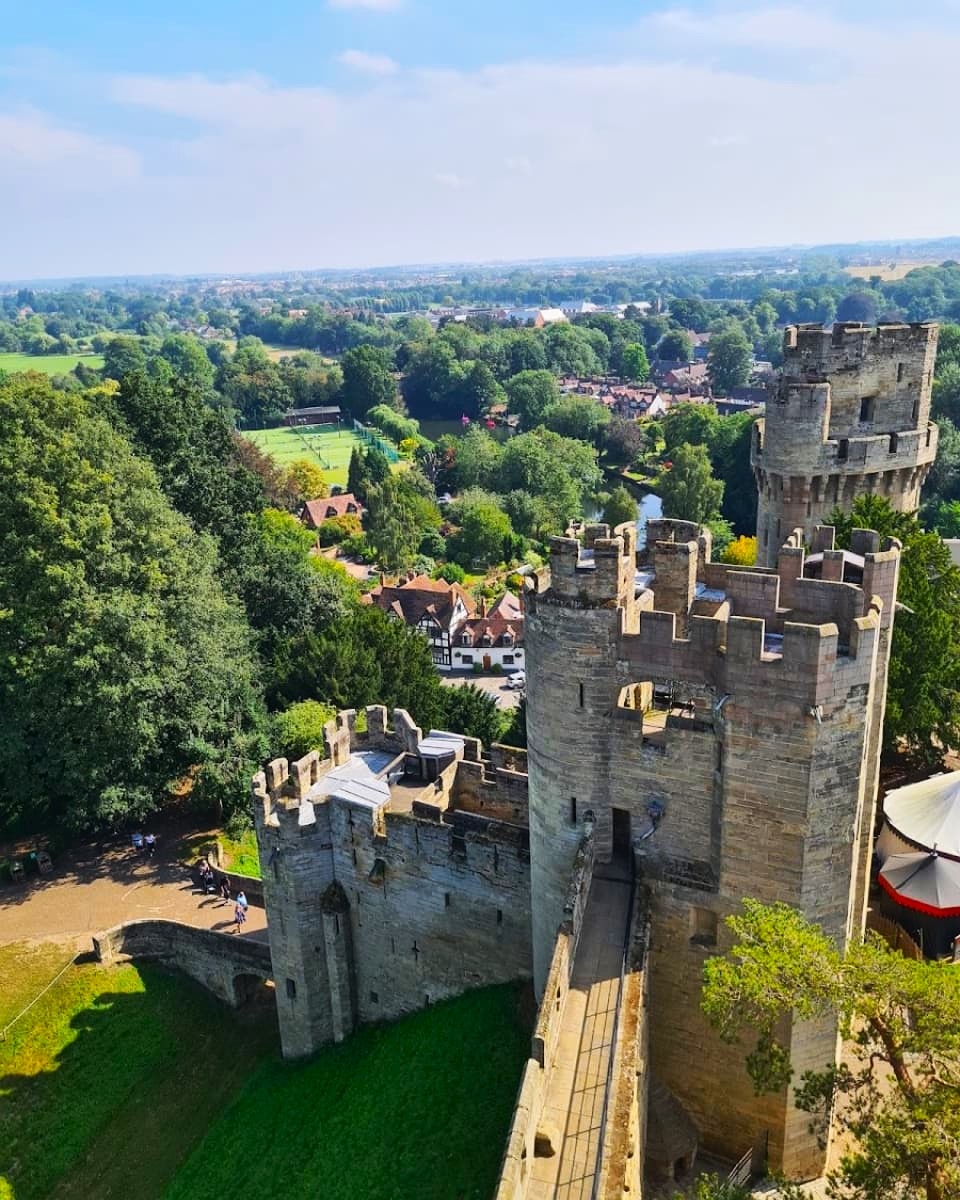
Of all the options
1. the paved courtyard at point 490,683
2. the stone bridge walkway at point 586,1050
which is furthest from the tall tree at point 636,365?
the stone bridge walkway at point 586,1050

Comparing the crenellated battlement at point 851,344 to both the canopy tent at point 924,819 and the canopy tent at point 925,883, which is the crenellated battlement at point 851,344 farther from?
the canopy tent at point 925,883

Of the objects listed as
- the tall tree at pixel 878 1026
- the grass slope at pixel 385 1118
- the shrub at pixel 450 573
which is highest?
the tall tree at pixel 878 1026

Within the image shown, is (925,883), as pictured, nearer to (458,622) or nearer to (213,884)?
(213,884)

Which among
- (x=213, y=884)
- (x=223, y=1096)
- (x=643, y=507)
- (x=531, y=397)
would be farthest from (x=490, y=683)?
(x=531, y=397)

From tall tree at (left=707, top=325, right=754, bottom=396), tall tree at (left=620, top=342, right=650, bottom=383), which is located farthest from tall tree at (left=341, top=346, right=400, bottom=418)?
tall tree at (left=707, top=325, right=754, bottom=396)

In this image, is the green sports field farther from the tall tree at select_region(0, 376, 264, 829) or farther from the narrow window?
A: the narrow window

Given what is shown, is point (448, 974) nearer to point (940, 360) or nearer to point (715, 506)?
point (715, 506)
